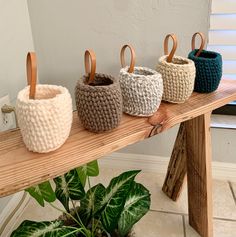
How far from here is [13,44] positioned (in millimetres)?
809

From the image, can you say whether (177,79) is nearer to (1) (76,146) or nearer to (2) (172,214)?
(1) (76,146)

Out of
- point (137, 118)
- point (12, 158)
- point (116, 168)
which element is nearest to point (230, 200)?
point (116, 168)

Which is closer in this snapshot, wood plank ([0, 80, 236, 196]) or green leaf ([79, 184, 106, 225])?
wood plank ([0, 80, 236, 196])

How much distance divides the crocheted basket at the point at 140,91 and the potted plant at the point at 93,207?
0.56 ft

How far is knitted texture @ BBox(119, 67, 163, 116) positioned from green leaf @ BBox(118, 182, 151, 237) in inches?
8.4

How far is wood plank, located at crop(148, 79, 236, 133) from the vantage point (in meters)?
0.59

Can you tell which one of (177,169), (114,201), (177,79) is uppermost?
(177,79)

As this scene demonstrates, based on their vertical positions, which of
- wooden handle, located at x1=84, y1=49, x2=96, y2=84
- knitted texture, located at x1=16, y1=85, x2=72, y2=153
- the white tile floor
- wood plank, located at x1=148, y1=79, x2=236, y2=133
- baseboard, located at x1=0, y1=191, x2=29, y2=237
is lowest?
the white tile floor

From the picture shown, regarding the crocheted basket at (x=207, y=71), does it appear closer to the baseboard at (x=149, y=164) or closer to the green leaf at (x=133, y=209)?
the green leaf at (x=133, y=209)

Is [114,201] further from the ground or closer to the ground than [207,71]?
closer to the ground

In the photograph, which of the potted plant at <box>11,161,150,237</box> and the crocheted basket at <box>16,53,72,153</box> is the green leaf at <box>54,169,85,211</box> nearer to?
the potted plant at <box>11,161,150,237</box>

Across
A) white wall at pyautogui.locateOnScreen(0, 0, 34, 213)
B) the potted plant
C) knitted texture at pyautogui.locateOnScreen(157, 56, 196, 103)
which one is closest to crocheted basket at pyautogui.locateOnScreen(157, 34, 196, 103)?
knitted texture at pyautogui.locateOnScreen(157, 56, 196, 103)

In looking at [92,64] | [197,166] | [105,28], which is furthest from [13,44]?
[197,166]

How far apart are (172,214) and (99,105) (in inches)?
23.7
